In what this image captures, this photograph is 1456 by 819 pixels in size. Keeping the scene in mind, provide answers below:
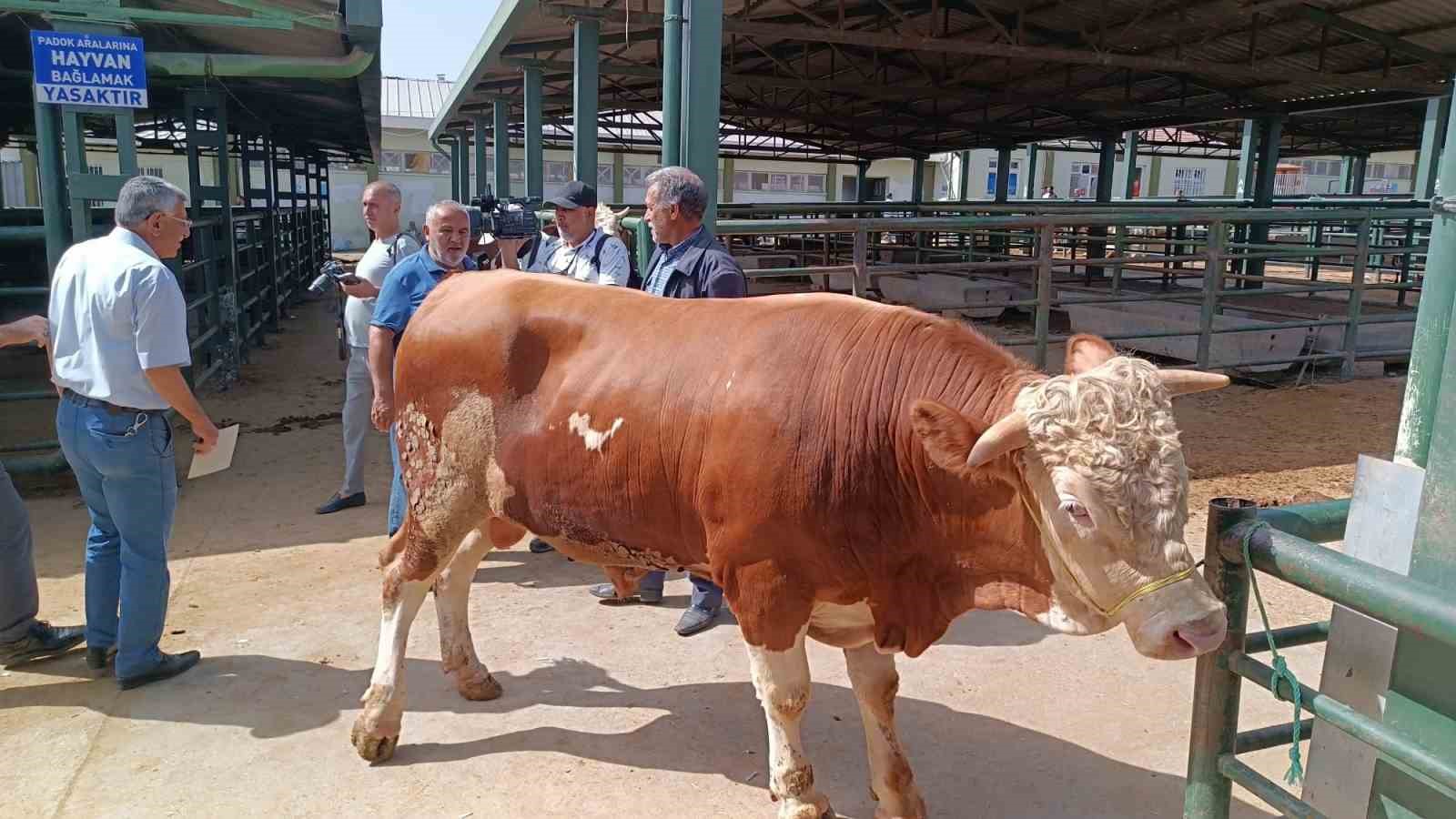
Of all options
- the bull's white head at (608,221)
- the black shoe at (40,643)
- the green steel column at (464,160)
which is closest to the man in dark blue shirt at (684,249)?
the bull's white head at (608,221)

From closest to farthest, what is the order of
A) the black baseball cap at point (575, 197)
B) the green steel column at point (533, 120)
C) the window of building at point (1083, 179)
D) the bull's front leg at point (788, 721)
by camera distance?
the bull's front leg at point (788, 721), the black baseball cap at point (575, 197), the green steel column at point (533, 120), the window of building at point (1083, 179)

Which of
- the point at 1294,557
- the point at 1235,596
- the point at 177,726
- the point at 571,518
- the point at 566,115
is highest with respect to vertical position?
the point at 566,115

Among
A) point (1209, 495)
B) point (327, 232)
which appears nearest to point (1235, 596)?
point (1209, 495)

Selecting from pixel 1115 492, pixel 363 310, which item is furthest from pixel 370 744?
pixel 363 310

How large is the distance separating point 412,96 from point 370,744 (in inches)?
1492

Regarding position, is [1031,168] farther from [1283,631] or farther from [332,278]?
[1283,631]

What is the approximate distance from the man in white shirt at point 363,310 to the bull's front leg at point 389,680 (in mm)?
2376

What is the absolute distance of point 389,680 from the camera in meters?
3.27

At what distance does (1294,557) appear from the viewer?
167 centimetres

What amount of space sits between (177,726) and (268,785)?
0.59 meters

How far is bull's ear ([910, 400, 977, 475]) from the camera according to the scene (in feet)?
7.33

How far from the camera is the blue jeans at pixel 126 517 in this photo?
347cm

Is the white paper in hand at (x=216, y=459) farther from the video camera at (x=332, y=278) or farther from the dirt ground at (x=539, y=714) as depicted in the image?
the video camera at (x=332, y=278)

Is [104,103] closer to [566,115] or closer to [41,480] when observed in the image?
[41,480]
